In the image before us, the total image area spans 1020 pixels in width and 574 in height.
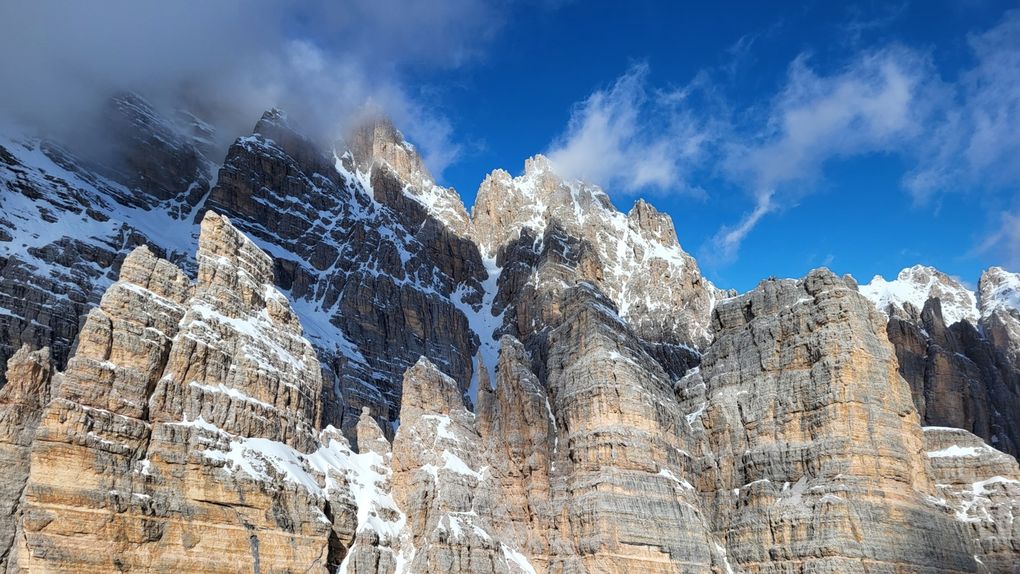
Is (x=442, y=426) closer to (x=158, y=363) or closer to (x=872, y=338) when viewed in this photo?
(x=158, y=363)

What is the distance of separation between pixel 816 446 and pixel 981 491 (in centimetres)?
2757

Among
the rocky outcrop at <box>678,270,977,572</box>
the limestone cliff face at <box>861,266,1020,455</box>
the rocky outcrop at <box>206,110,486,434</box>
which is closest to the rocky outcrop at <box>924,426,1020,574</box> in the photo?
the rocky outcrop at <box>678,270,977,572</box>

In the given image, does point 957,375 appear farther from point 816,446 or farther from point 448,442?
point 448,442

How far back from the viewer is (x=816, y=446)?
304 ft

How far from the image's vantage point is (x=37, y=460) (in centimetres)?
6012

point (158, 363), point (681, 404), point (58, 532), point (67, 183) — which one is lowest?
point (58, 532)

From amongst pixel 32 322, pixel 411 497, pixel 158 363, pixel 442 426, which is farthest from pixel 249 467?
pixel 32 322

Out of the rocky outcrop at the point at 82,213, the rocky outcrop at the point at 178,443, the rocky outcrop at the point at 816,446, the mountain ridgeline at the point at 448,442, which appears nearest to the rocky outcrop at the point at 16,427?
the mountain ridgeline at the point at 448,442

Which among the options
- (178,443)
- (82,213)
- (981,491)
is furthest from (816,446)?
(82,213)

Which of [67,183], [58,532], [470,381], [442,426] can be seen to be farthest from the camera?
[470,381]

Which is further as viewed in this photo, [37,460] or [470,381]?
[470,381]

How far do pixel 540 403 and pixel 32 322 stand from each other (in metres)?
66.2

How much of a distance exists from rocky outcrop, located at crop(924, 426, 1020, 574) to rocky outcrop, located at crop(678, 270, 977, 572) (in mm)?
5492

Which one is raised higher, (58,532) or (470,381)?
(470,381)
